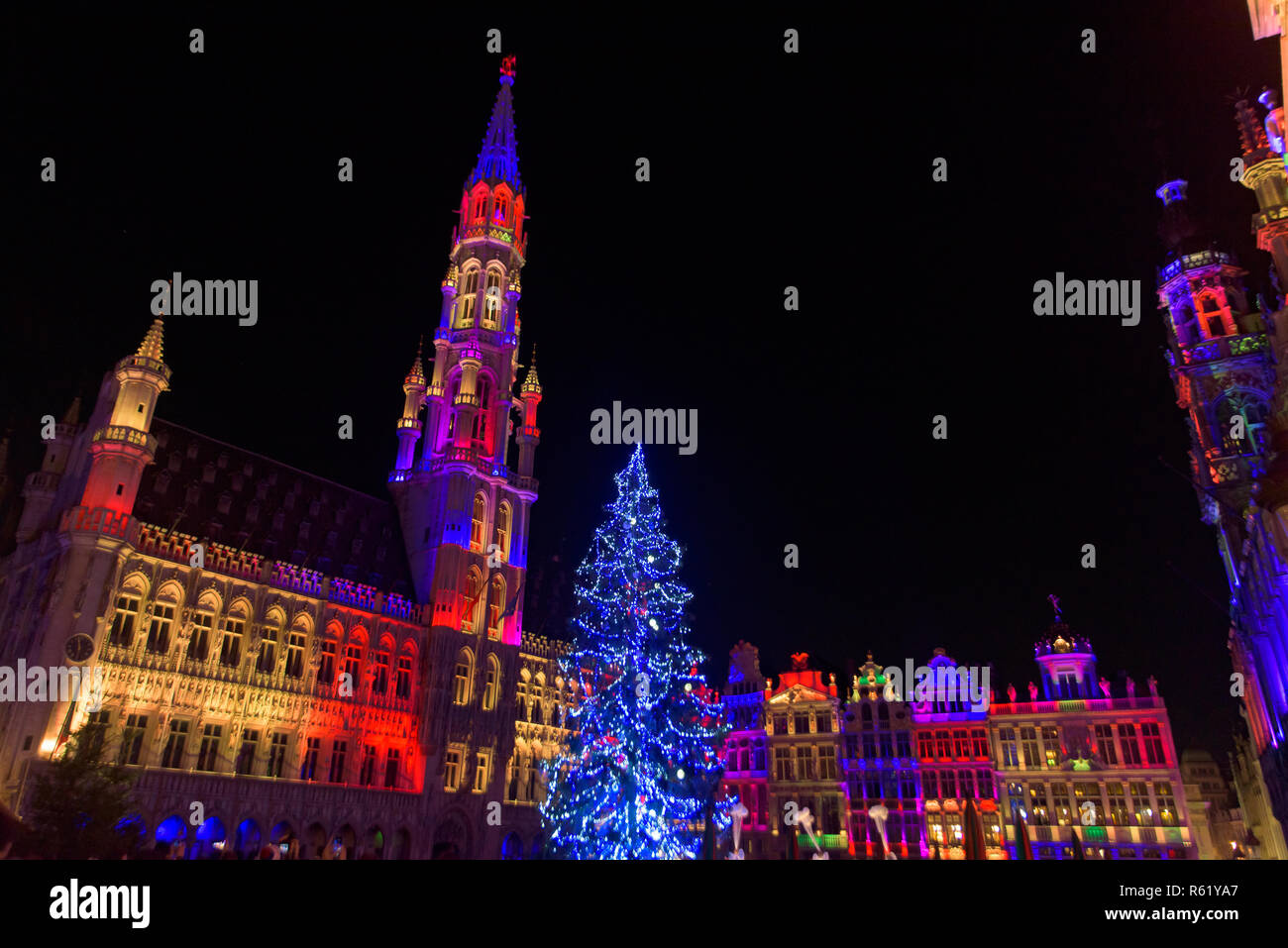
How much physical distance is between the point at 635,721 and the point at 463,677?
1932 centimetres

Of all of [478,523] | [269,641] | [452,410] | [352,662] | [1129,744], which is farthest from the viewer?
[452,410]

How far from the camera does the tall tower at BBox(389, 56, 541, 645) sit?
44.3 m

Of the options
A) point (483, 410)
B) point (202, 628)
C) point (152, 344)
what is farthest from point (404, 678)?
point (152, 344)

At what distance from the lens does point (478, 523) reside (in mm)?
45844

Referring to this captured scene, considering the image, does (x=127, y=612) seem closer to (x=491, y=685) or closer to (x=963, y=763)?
(x=491, y=685)

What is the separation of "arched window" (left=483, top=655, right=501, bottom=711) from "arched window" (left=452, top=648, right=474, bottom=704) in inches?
41.3

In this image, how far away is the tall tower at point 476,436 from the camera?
44312mm

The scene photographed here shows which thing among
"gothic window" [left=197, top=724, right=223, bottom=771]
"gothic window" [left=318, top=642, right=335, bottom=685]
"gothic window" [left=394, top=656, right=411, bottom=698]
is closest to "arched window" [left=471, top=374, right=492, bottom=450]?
"gothic window" [left=394, top=656, right=411, bottom=698]

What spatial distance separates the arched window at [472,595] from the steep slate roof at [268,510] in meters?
3.83

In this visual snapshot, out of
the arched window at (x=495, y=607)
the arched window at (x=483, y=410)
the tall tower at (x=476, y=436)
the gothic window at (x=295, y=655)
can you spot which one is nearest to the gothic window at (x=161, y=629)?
the gothic window at (x=295, y=655)

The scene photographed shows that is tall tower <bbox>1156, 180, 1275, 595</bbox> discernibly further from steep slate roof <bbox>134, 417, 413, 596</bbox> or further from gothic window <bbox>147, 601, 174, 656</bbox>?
gothic window <bbox>147, 601, 174, 656</bbox>

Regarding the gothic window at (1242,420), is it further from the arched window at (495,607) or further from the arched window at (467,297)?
the arched window at (467,297)
